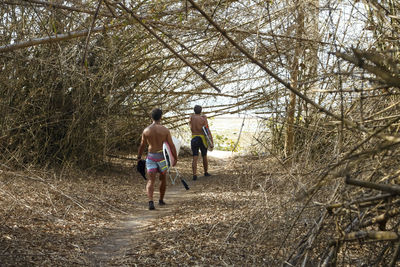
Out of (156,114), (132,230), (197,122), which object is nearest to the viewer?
(132,230)

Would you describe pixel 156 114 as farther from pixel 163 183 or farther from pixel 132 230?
pixel 132 230

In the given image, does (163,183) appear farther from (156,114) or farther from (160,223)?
(160,223)

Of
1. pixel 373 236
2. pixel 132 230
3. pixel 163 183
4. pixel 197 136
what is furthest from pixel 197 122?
pixel 373 236

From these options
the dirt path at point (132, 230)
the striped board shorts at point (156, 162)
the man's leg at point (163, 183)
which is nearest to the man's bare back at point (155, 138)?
the striped board shorts at point (156, 162)

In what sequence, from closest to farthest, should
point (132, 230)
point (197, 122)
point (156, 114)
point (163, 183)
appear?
1. point (132, 230)
2. point (156, 114)
3. point (163, 183)
4. point (197, 122)

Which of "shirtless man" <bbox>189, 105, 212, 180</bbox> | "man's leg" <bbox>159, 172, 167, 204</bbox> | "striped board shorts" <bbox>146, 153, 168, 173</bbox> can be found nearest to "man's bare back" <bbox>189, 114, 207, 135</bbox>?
"shirtless man" <bbox>189, 105, 212, 180</bbox>

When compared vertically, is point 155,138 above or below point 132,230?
above

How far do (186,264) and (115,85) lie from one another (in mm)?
6344

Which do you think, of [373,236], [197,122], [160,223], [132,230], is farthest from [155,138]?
[373,236]

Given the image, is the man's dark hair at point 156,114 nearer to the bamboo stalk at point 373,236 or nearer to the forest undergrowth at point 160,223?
the forest undergrowth at point 160,223

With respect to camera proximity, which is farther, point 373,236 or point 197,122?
point 197,122

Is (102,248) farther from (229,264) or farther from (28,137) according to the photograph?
(28,137)

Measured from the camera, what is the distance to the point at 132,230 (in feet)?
19.5

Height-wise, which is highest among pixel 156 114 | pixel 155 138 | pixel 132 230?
pixel 156 114
